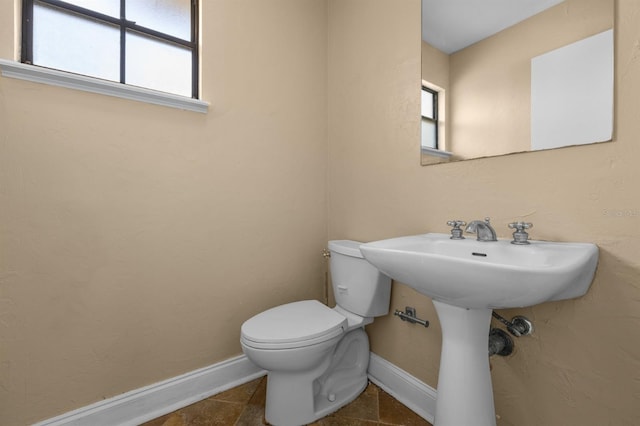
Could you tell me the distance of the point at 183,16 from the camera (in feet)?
4.29

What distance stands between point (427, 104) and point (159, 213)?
1.23m

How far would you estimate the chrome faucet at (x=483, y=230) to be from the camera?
0.90 meters

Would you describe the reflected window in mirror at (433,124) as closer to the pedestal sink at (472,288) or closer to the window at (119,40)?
the pedestal sink at (472,288)

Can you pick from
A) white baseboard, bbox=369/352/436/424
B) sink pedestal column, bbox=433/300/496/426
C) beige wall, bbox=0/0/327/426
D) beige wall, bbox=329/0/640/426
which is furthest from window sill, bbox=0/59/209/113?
white baseboard, bbox=369/352/436/424

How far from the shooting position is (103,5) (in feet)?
3.72

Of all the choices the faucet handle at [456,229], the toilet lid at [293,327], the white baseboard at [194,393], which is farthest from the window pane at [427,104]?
the white baseboard at [194,393]

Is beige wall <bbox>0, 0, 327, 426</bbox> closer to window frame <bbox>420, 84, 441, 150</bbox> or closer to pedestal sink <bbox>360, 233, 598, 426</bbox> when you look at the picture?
window frame <bbox>420, 84, 441, 150</bbox>

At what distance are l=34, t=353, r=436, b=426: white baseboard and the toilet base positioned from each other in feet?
0.32

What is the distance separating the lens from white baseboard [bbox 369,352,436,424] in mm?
1148

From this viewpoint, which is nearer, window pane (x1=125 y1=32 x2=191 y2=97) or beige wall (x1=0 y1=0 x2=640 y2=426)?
beige wall (x1=0 y1=0 x2=640 y2=426)

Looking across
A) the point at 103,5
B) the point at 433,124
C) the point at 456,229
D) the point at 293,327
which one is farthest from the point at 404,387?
the point at 103,5

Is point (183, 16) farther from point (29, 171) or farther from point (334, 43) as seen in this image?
point (29, 171)

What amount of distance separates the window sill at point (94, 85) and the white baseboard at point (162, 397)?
1.20m

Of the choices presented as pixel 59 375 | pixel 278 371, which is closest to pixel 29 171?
pixel 59 375
